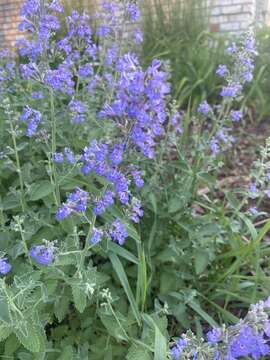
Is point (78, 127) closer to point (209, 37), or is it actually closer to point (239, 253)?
point (239, 253)

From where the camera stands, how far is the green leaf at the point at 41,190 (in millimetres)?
2178

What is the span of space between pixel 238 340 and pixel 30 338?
0.71 m

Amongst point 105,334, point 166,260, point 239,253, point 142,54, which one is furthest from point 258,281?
point 142,54

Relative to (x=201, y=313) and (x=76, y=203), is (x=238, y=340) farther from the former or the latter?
(x=201, y=313)

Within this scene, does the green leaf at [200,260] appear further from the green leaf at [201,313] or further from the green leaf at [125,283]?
the green leaf at [125,283]

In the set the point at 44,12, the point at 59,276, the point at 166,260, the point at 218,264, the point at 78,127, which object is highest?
the point at 44,12

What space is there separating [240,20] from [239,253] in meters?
5.46

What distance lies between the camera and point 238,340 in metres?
1.42

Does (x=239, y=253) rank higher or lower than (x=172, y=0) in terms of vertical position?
lower

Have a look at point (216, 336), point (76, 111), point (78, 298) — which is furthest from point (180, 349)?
point (76, 111)

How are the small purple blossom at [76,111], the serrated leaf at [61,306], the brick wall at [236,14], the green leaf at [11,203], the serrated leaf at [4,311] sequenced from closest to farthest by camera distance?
the serrated leaf at [4,311] < the serrated leaf at [61,306] < the green leaf at [11,203] < the small purple blossom at [76,111] < the brick wall at [236,14]

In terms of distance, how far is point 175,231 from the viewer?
2838 mm

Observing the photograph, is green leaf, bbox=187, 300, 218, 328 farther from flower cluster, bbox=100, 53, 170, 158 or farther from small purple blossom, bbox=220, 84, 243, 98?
small purple blossom, bbox=220, 84, 243, 98

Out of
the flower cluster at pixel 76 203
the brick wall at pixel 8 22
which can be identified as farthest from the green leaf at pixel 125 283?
the brick wall at pixel 8 22
